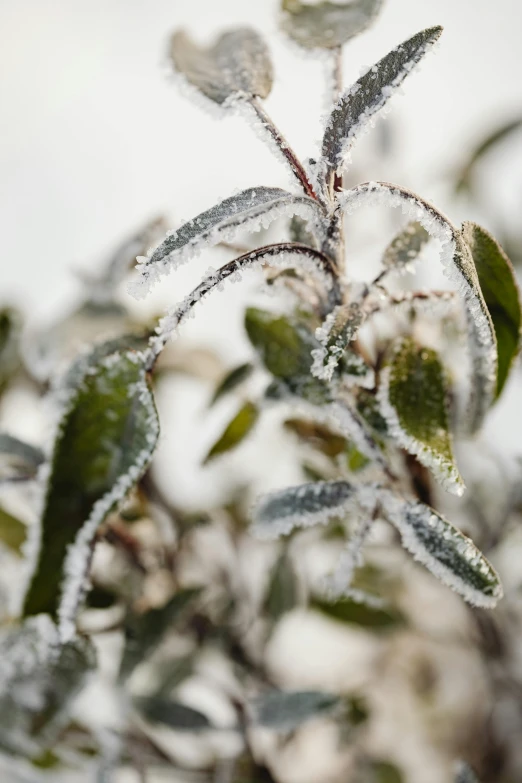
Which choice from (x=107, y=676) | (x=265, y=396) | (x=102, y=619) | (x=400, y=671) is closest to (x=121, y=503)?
(x=265, y=396)

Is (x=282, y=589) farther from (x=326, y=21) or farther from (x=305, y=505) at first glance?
(x=326, y=21)

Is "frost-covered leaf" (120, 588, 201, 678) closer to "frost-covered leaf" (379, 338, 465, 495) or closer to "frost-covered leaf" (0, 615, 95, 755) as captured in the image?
"frost-covered leaf" (0, 615, 95, 755)

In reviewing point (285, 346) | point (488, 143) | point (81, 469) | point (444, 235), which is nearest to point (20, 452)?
point (81, 469)

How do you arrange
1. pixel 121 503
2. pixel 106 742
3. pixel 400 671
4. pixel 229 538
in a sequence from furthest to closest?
pixel 400 671 → pixel 229 538 → pixel 106 742 → pixel 121 503

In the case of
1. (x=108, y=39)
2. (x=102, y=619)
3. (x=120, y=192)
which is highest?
(x=108, y=39)

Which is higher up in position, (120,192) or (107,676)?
(120,192)

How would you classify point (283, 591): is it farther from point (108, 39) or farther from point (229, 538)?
point (108, 39)

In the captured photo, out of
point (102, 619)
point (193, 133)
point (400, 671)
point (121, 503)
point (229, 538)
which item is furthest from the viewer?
point (193, 133)
